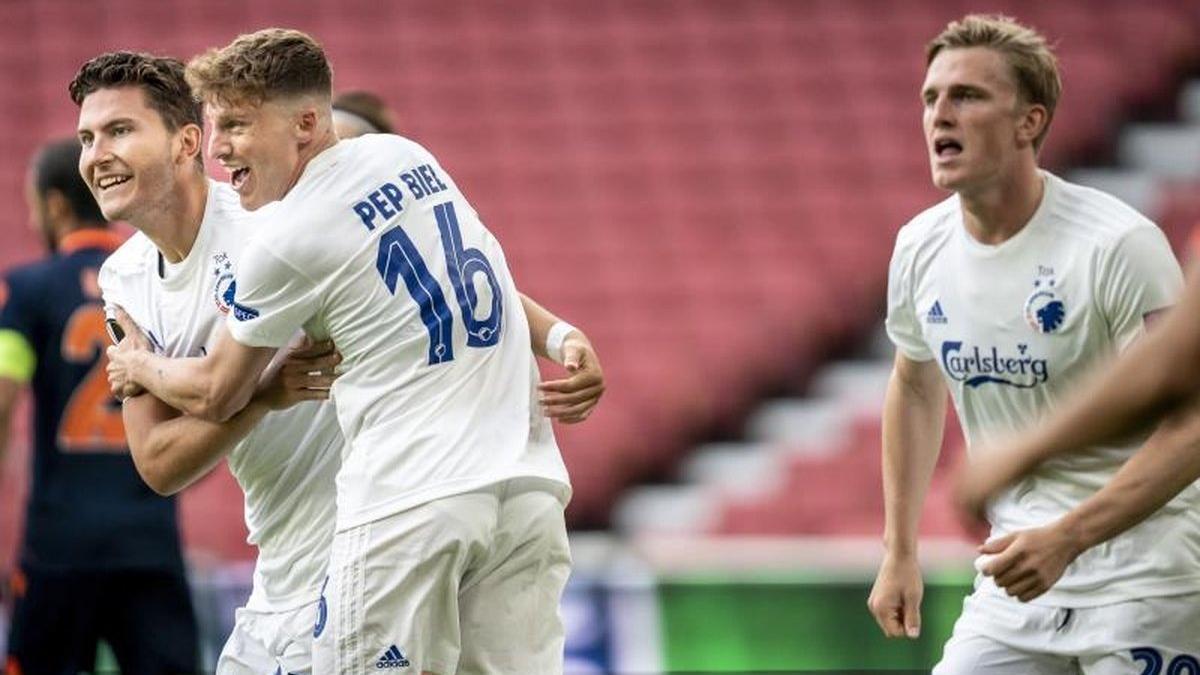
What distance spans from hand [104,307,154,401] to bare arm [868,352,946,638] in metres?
1.88

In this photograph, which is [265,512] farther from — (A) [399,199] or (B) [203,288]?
(A) [399,199]

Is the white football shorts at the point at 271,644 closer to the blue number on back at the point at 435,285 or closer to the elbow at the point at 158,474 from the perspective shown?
the elbow at the point at 158,474

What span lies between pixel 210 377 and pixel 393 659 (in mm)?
759

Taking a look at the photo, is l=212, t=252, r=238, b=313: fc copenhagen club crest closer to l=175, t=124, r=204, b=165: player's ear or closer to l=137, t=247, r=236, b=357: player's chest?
l=137, t=247, r=236, b=357: player's chest

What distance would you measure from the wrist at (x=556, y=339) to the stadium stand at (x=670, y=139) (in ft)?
23.6

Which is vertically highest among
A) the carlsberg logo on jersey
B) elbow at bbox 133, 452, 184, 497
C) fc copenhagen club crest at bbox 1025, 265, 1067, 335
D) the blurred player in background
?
the blurred player in background

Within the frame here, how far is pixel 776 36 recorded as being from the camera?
15211 mm

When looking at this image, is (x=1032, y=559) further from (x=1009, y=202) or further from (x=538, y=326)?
(x=538, y=326)

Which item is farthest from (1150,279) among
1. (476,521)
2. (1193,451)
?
(476,521)

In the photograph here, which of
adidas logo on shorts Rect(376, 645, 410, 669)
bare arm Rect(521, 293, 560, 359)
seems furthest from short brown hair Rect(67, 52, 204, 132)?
adidas logo on shorts Rect(376, 645, 410, 669)

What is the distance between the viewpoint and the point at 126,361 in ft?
15.5

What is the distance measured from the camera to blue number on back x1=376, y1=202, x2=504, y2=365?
440 centimetres

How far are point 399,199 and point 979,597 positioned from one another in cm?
173

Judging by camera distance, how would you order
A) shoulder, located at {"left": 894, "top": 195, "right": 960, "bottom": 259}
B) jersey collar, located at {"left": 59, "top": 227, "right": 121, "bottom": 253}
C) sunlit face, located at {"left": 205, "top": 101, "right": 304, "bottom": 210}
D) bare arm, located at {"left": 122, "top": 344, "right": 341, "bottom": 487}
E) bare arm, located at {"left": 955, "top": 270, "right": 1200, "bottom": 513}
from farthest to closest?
jersey collar, located at {"left": 59, "top": 227, "right": 121, "bottom": 253}
shoulder, located at {"left": 894, "top": 195, "right": 960, "bottom": 259}
bare arm, located at {"left": 122, "top": 344, "right": 341, "bottom": 487}
sunlit face, located at {"left": 205, "top": 101, "right": 304, "bottom": 210}
bare arm, located at {"left": 955, "top": 270, "right": 1200, "bottom": 513}
